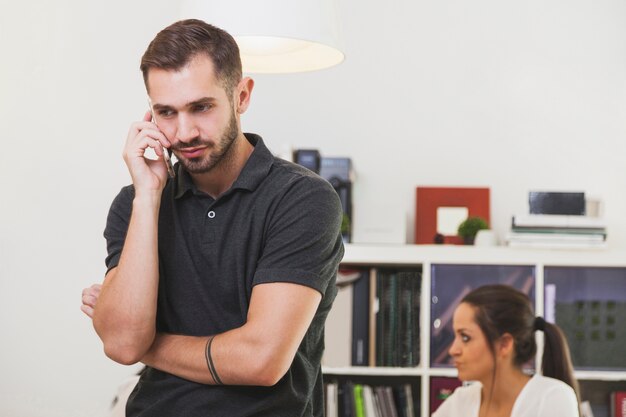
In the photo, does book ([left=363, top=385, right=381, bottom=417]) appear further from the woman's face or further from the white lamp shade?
the white lamp shade

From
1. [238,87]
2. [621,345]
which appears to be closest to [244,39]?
[238,87]

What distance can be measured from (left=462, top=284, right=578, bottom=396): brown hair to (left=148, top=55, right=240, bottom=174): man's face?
1651 millimetres

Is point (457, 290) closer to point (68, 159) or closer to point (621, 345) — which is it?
point (621, 345)

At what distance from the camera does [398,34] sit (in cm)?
373

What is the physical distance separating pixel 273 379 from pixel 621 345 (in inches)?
83.6

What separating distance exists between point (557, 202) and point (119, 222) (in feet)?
6.73

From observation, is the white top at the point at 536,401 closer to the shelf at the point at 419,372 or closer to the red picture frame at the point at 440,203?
the shelf at the point at 419,372

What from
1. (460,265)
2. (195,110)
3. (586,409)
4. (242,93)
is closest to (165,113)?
(195,110)

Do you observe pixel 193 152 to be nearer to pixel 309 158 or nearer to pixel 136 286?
pixel 136 286

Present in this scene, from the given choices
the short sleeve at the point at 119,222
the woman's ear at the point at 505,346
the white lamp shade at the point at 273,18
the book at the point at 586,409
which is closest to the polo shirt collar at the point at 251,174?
the short sleeve at the point at 119,222

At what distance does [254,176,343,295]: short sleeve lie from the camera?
1.61 meters

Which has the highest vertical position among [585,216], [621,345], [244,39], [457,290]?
[244,39]

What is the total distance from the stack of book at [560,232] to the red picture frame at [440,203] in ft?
1.02

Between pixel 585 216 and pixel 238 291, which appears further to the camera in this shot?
pixel 585 216
